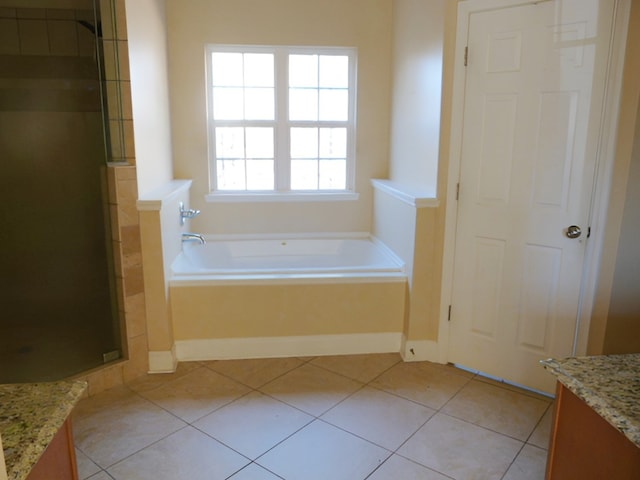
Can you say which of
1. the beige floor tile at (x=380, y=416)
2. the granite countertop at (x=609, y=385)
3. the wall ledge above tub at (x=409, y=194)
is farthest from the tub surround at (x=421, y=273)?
the granite countertop at (x=609, y=385)

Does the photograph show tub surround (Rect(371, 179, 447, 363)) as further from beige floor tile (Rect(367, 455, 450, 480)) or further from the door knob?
beige floor tile (Rect(367, 455, 450, 480))

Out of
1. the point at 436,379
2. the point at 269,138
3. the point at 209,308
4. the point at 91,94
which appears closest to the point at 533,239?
the point at 436,379

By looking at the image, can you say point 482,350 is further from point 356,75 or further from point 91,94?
point 91,94

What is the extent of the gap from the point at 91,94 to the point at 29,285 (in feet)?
4.04

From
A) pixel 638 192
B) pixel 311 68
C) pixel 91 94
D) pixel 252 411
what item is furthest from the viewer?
pixel 311 68

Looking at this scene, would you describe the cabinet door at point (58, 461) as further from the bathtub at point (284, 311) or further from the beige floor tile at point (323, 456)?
the bathtub at point (284, 311)

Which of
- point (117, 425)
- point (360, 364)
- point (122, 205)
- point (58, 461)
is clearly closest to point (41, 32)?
point (122, 205)

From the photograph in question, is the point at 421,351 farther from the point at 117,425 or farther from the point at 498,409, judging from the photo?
the point at 117,425

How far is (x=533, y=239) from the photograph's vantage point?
8.05 ft

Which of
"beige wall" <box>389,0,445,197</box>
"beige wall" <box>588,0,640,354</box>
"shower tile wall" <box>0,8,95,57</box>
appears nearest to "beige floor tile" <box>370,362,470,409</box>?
"beige wall" <box>588,0,640,354</box>

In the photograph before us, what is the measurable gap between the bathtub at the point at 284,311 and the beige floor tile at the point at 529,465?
41.7 inches

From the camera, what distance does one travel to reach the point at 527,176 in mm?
2438

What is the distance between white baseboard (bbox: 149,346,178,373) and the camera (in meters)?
2.72

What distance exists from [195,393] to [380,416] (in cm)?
97
